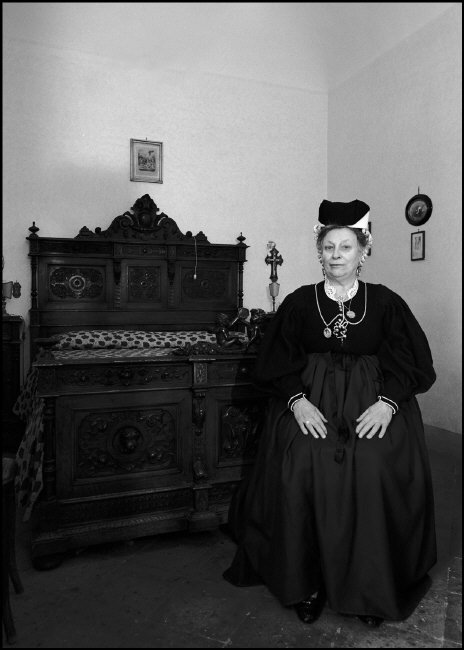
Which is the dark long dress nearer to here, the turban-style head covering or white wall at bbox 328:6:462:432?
the turban-style head covering

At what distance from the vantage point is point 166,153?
17.5ft

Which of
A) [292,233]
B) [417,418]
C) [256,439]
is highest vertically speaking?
[292,233]

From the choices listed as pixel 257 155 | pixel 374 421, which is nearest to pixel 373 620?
pixel 374 421

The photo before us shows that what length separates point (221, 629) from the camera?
179cm

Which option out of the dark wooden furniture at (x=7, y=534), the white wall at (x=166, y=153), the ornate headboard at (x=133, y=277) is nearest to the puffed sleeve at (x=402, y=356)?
the dark wooden furniture at (x=7, y=534)

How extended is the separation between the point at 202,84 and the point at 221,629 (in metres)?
5.08

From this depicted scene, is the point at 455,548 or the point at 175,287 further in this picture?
the point at 175,287

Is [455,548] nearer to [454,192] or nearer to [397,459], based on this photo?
[397,459]

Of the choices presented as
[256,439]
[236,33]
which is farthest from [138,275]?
[256,439]

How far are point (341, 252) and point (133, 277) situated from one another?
3.26 meters

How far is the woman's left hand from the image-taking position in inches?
72.9

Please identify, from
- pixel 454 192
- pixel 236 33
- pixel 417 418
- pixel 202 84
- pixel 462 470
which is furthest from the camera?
pixel 202 84

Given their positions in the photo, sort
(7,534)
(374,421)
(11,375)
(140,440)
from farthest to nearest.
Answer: (11,375)
(140,440)
(374,421)
(7,534)

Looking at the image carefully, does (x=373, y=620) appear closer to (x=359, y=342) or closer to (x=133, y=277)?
(x=359, y=342)
